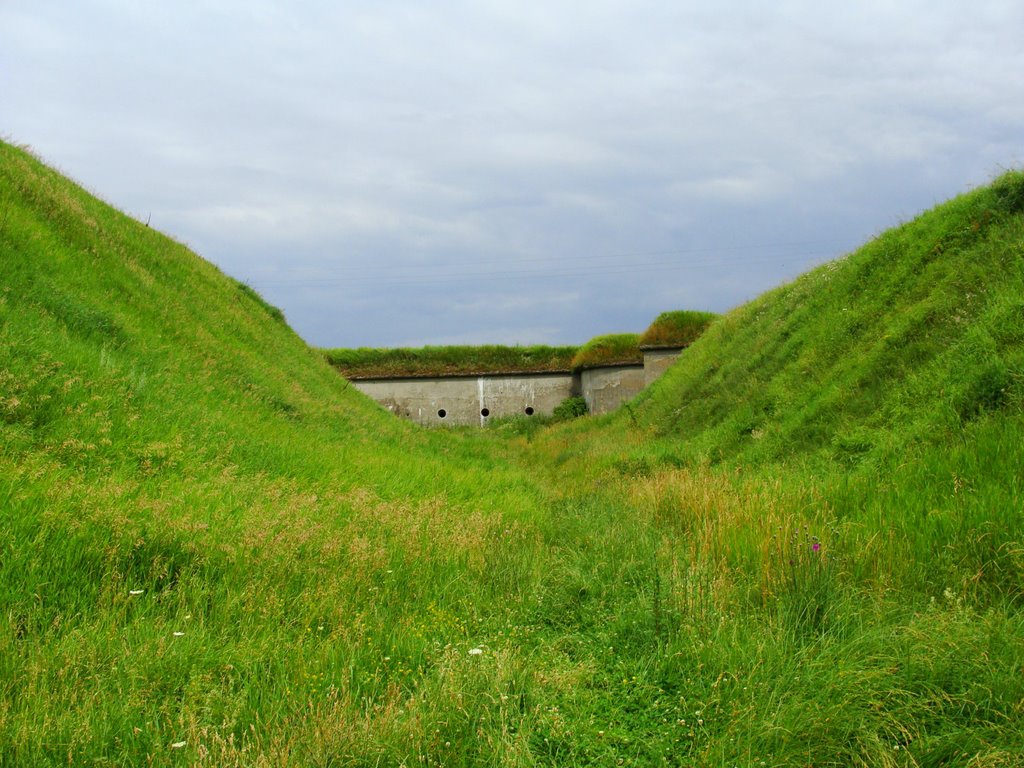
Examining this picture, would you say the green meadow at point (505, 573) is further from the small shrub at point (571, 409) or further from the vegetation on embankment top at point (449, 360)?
the vegetation on embankment top at point (449, 360)

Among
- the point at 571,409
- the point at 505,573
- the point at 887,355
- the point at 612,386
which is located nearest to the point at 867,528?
the point at 505,573

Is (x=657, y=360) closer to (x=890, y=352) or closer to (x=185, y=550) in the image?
(x=890, y=352)

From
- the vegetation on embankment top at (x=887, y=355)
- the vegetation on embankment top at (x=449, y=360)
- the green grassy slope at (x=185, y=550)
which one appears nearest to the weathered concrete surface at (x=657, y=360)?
the vegetation on embankment top at (x=449, y=360)

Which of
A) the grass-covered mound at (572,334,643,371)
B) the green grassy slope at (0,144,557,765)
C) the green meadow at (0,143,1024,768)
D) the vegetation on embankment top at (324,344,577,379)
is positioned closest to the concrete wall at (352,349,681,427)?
Answer: the vegetation on embankment top at (324,344,577,379)

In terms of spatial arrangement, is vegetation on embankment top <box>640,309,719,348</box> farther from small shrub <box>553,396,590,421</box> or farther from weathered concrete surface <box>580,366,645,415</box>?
small shrub <box>553,396,590,421</box>

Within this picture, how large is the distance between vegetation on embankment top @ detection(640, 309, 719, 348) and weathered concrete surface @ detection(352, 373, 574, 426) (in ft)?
19.8

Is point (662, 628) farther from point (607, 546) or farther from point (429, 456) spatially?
point (429, 456)

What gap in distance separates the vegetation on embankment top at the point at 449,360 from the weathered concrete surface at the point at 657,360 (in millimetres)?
5770

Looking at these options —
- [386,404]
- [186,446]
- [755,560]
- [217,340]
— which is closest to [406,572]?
[755,560]

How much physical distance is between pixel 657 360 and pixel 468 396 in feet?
30.2

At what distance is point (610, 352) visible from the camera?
97.5 ft

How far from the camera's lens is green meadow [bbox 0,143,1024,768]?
2977 mm

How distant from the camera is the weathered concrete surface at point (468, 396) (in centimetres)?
3212

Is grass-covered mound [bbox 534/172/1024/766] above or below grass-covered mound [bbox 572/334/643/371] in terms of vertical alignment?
below
